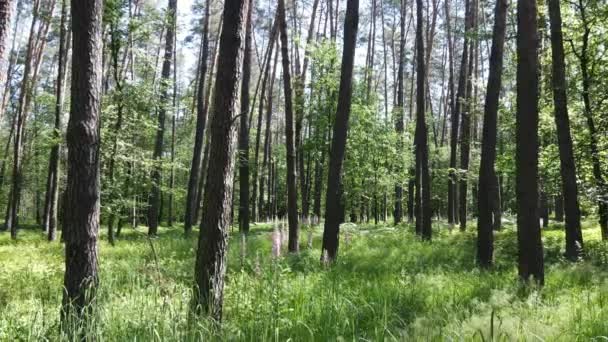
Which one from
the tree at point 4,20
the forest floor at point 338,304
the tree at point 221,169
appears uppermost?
the tree at point 4,20

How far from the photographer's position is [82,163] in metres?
4.45

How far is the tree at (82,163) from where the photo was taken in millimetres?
4414

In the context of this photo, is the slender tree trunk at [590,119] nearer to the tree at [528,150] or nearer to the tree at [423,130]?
the tree at [423,130]

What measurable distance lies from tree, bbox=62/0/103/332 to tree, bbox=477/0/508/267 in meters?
8.01

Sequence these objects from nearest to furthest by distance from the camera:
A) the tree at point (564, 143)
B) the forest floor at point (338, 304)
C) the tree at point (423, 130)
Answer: the forest floor at point (338, 304) < the tree at point (564, 143) < the tree at point (423, 130)

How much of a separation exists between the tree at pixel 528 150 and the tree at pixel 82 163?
5.85 meters

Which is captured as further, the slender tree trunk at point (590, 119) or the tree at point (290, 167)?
the slender tree trunk at point (590, 119)

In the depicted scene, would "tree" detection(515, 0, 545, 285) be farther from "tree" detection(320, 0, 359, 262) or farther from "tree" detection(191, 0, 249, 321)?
"tree" detection(191, 0, 249, 321)

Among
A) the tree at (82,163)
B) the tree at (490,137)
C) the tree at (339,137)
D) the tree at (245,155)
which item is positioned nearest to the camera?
the tree at (82,163)

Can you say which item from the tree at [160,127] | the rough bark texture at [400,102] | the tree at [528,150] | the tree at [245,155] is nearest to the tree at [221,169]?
the tree at [528,150]

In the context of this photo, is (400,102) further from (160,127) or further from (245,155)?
(160,127)

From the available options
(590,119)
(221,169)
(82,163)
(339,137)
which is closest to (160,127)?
(339,137)

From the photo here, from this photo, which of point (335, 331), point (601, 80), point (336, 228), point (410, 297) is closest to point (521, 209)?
point (410, 297)

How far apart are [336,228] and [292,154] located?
254cm
